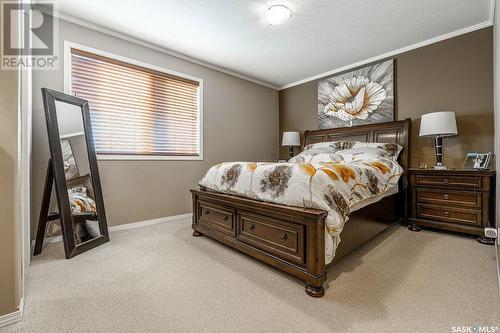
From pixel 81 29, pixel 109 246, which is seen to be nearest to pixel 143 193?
pixel 109 246

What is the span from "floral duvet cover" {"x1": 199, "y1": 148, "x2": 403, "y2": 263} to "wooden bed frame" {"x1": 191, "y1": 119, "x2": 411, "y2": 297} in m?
0.06

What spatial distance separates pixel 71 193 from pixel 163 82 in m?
1.87

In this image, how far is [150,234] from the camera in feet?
8.86

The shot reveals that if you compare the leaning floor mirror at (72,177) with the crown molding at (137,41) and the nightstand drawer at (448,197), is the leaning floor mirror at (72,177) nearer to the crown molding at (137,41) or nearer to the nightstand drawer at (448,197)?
the crown molding at (137,41)

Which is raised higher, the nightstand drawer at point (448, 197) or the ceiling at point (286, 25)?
the ceiling at point (286, 25)

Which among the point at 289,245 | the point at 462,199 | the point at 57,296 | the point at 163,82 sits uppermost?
the point at 163,82

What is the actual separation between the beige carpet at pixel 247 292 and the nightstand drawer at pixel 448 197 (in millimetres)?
439

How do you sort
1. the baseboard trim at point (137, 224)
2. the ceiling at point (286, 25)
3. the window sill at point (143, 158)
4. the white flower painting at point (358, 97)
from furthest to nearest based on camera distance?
the white flower painting at point (358, 97), the window sill at point (143, 158), the baseboard trim at point (137, 224), the ceiling at point (286, 25)

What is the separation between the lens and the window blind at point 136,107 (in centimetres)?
272

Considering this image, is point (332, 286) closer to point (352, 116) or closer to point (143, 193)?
point (143, 193)

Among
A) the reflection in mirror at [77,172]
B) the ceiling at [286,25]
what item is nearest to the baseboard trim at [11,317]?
the reflection in mirror at [77,172]

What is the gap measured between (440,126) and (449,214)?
0.99 m

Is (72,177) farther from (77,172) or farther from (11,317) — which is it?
(11,317)

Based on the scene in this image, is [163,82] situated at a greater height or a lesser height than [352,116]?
greater
